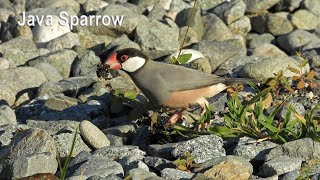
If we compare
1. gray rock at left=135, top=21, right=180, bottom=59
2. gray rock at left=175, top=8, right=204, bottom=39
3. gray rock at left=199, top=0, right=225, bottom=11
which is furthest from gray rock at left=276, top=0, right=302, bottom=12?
gray rock at left=135, top=21, right=180, bottom=59

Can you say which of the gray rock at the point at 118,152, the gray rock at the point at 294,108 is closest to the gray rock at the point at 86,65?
the gray rock at the point at 294,108

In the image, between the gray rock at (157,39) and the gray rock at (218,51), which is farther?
the gray rock at (157,39)

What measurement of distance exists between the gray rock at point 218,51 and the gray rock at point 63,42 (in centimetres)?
147

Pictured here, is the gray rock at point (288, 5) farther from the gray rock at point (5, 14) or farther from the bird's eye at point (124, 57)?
the bird's eye at point (124, 57)

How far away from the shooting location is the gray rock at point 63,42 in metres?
8.87

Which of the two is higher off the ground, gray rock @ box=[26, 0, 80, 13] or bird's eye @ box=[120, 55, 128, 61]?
bird's eye @ box=[120, 55, 128, 61]

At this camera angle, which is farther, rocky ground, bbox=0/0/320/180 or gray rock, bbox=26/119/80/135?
gray rock, bbox=26/119/80/135

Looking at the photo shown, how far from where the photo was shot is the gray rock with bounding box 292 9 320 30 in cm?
962

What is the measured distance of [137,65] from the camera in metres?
6.42

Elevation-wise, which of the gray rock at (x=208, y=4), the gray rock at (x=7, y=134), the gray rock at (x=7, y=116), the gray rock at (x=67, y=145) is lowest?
the gray rock at (x=208, y=4)


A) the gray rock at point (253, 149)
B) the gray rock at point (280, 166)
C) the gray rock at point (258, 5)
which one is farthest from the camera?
the gray rock at point (258, 5)

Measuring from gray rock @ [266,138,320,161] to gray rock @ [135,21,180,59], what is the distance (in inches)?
128

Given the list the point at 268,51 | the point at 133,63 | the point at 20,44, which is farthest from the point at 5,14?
the point at 133,63

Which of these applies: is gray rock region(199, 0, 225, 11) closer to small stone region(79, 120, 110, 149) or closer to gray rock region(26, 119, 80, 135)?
gray rock region(26, 119, 80, 135)
